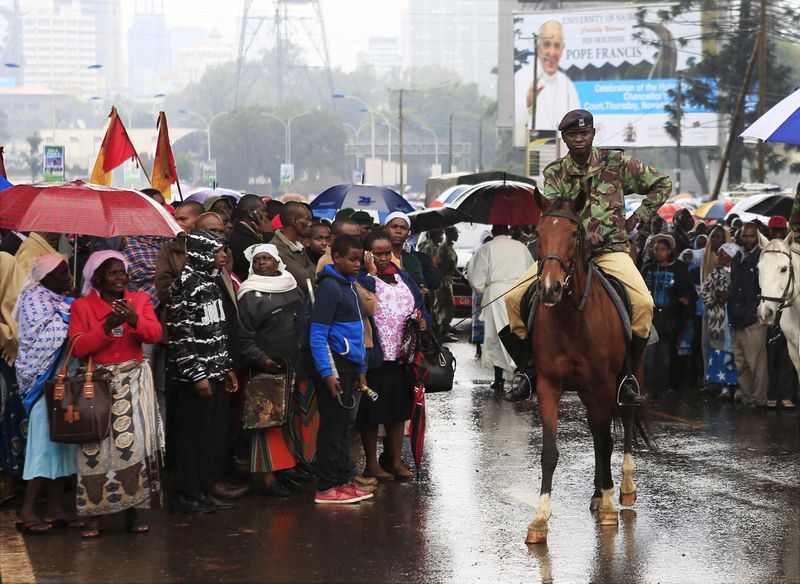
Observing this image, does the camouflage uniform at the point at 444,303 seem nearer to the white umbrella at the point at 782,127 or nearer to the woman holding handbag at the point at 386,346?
the woman holding handbag at the point at 386,346

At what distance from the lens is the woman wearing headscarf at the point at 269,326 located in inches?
362

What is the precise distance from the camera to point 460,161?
152 m

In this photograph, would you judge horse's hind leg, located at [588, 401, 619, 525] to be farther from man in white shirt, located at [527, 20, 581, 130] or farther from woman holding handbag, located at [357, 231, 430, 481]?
man in white shirt, located at [527, 20, 581, 130]

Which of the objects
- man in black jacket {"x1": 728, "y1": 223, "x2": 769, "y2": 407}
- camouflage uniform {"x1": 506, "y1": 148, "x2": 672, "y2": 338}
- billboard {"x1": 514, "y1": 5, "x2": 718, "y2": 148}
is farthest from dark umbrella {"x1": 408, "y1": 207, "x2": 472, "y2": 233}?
billboard {"x1": 514, "y1": 5, "x2": 718, "y2": 148}

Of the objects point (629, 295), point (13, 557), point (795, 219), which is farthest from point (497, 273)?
point (13, 557)

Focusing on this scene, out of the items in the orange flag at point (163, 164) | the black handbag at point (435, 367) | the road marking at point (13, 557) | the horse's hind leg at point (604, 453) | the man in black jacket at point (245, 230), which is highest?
the orange flag at point (163, 164)

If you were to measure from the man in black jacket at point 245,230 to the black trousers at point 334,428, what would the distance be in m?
1.63

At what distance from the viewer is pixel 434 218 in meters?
13.9

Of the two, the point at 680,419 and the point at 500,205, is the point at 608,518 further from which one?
the point at 500,205

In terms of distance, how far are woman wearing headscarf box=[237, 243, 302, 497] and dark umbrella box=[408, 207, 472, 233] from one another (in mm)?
4678

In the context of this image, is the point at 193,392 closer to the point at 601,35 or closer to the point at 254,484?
the point at 254,484

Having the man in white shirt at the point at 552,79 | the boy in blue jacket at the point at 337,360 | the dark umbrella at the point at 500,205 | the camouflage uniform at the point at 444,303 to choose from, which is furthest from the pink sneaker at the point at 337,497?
the man in white shirt at the point at 552,79

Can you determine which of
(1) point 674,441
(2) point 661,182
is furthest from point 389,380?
(1) point 674,441

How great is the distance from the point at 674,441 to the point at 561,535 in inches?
152
